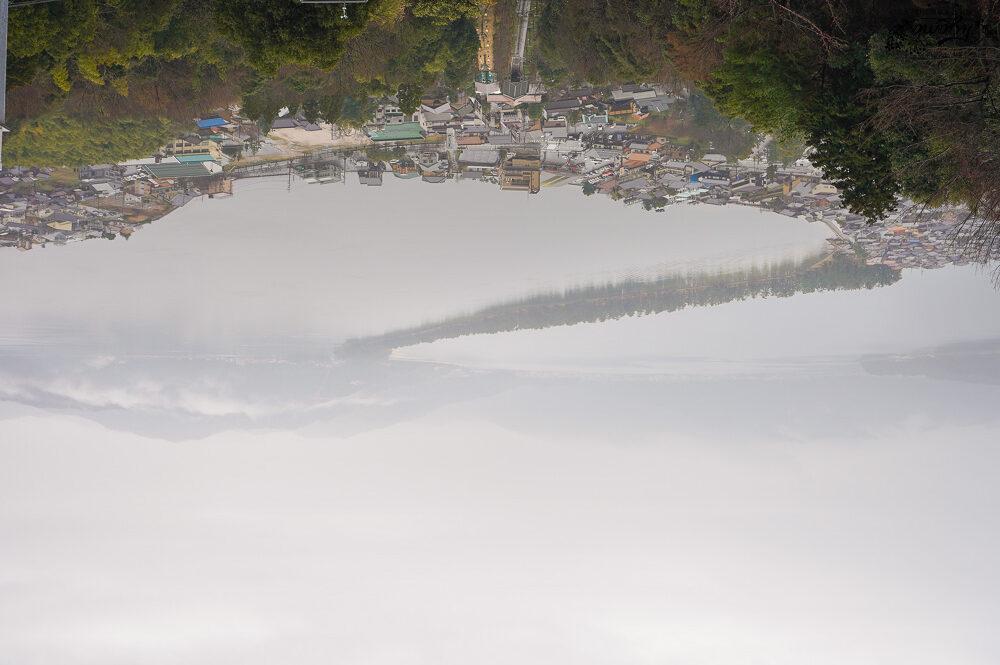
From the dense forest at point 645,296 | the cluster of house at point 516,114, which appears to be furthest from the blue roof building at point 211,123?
the dense forest at point 645,296

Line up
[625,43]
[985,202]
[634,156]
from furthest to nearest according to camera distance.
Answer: [634,156], [625,43], [985,202]

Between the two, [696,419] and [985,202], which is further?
[696,419]

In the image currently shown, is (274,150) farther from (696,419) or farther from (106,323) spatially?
(696,419)

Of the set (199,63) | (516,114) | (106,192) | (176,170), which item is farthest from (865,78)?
(106,192)

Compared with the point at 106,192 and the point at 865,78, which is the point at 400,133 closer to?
the point at 106,192

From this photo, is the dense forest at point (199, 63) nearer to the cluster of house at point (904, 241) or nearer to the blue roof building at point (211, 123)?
the blue roof building at point (211, 123)

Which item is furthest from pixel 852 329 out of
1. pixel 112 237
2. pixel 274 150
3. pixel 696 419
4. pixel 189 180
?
pixel 112 237
